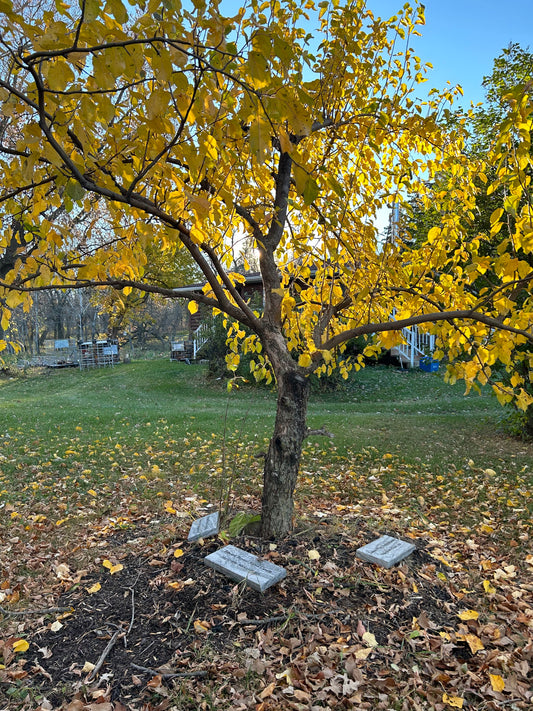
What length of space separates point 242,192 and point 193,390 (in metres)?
11.6

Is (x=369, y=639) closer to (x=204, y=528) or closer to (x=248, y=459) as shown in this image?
(x=204, y=528)

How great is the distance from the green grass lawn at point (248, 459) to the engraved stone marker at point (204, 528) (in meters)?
0.31

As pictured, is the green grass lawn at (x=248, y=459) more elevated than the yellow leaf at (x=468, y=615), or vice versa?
the yellow leaf at (x=468, y=615)

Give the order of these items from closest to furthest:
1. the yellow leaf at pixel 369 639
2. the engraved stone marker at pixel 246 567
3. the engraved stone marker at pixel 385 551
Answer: the yellow leaf at pixel 369 639 → the engraved stone marker at pixel 246 567 → the engraved stone marker at pixel 385 551

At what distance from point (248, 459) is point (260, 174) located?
366 cm

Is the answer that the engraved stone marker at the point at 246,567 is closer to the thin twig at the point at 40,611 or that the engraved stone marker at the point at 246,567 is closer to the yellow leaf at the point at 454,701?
the thin twig at the point at 40,611

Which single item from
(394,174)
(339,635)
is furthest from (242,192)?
(339,635)

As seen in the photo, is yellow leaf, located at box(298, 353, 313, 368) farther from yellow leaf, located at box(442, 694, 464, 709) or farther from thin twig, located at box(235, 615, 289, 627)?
yellow leaf, located at box(442, 694, 464, 709)

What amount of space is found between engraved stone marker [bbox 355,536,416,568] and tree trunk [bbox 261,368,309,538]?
53 centimetres

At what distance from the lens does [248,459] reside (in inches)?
235

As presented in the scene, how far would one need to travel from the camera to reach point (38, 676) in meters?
2.19

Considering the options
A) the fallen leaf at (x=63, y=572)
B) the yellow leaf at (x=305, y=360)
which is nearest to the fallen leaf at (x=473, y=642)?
the yellow leaf at (x=305, y=360)

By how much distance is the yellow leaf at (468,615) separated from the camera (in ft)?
8.21

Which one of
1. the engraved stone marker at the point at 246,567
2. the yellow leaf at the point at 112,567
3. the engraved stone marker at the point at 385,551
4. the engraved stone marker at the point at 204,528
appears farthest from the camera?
the engraved stone marker at the point at 204,528
